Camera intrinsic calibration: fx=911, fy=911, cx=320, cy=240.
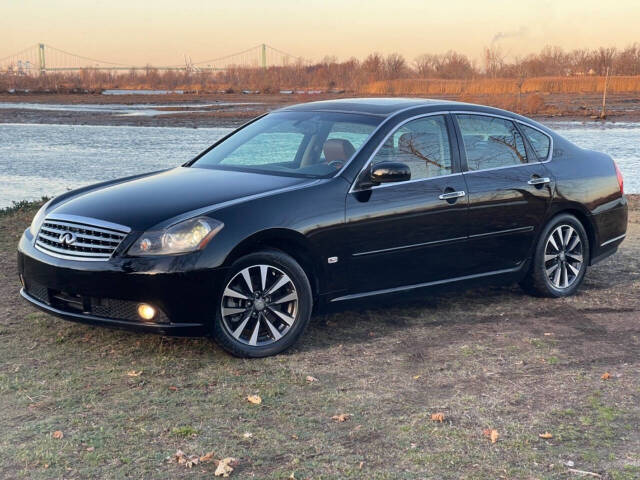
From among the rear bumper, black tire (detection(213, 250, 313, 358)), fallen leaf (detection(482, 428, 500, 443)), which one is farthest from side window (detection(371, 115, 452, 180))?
fallen leaf (detection(482, 428, 500, 443))

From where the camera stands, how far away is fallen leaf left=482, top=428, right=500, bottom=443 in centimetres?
458

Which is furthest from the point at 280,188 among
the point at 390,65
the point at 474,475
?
the point at 390,65

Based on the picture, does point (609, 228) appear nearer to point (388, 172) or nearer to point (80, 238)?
point (388, 172)

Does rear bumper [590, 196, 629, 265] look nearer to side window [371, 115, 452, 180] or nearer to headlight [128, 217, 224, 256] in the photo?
side window [371, 115, 452, 180]

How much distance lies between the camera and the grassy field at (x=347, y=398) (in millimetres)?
4285

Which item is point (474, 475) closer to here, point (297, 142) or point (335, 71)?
point (297, 142)

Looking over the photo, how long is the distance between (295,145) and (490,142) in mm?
1572

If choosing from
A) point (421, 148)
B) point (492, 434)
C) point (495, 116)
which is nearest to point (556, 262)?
point (495, 116)

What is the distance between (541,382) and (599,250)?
2.86 m

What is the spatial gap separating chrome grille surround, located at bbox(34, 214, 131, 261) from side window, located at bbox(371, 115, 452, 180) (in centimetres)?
193

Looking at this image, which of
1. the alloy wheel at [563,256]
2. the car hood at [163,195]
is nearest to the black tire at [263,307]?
the car hood at [163,195]

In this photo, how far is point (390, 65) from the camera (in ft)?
351

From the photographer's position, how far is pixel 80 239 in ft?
19.0

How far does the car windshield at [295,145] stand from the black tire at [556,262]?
190 cm
